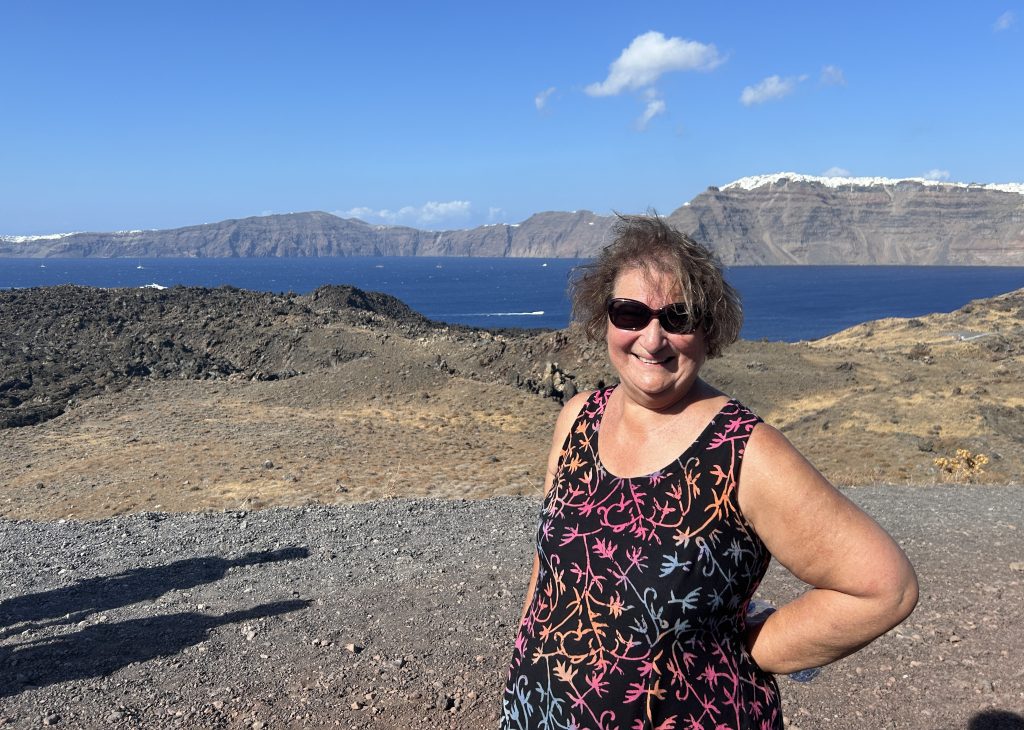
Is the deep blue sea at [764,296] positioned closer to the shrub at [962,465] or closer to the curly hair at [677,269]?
the shrub at [962,465]

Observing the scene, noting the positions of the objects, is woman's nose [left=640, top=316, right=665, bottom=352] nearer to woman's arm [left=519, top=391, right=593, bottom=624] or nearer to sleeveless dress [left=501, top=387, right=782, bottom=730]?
sleeveless dress [left=501, top=387, right=782, bottom=730]

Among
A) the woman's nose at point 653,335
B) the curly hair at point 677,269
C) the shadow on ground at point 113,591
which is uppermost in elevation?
the curly hair at point 677,269

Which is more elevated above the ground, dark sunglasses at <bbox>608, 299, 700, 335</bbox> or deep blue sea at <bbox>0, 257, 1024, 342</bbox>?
dark sunglasses at <bbox>608, 299, 700, 335</bbox>

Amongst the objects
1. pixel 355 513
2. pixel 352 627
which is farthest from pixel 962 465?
pixel 352 627

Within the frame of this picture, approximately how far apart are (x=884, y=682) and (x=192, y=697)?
13.8 ft

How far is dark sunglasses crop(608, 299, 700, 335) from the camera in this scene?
2225 mm

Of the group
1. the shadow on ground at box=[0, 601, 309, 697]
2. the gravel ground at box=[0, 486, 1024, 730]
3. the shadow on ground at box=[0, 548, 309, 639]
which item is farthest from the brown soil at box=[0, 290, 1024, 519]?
the shadow on ground at box=[0, 601, 309, 697]

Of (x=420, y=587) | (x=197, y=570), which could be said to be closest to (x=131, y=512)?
(x=197, y=570)

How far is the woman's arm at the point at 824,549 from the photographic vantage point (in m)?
1.88

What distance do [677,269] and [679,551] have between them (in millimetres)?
756

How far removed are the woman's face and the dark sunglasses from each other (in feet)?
0.04

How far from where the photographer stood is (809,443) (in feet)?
59.6

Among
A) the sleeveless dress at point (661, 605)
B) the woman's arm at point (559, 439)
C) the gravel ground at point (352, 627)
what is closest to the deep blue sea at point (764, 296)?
the gravel ground at point (352, 627)

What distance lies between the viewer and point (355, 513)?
426 inches
